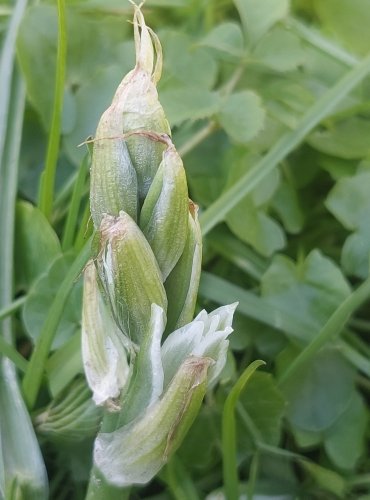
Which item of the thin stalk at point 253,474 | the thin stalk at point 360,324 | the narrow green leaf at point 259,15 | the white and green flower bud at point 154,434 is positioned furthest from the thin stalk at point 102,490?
the narrow green leaf at point 259,15

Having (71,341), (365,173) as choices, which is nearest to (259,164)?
(365,173)

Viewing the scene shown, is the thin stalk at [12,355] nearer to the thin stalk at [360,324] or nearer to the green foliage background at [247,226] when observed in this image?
the green foliage background at [247,226]

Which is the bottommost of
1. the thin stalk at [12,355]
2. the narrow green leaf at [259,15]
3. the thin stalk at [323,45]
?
the thin stalk at [12,355]

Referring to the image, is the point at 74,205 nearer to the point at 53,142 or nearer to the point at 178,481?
the point at 53,142

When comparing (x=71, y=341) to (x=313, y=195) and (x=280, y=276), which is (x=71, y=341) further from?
(x=313, y=195)

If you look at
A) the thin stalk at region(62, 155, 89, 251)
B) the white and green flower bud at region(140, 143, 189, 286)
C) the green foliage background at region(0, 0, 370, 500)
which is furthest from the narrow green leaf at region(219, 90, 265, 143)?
the white and green flower bud at region(140, 143, 189, 286)

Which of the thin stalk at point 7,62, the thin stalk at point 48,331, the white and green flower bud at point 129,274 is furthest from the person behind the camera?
the thin stalk at point 7,62

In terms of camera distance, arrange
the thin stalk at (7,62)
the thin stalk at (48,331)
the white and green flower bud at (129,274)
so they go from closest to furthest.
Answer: the white and green flower bud at (129,274), the thin stalk at (48,331), the thin stalk at (7,62)

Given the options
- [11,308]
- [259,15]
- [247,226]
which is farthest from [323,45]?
[11,308]
